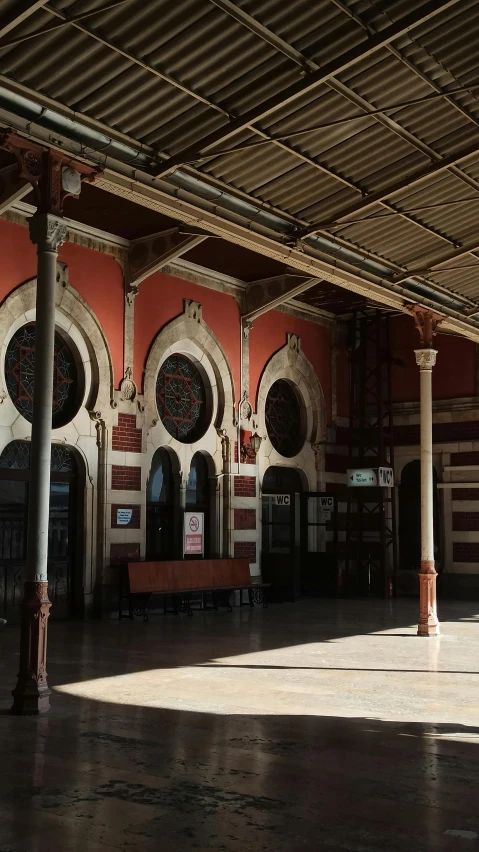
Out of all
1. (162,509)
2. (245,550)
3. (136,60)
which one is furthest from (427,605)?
(136,60)

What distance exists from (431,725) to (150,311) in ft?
34.0

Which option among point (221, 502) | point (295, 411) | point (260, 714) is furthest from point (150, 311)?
point (260, 714)

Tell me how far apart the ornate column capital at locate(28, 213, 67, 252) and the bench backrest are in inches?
294

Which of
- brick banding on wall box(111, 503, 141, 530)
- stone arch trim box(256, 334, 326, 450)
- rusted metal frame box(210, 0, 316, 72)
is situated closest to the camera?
rusted metal frame box(210, 0, 316, 72)

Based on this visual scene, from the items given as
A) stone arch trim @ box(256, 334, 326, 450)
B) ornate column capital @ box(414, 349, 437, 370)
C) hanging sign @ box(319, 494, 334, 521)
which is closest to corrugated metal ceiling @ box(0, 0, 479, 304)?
ornate column capital @ box(414, 349, 437, 370)

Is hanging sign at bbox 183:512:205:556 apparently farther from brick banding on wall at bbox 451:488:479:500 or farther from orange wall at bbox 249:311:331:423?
brick banding on wall at bbox 451:488:479:500

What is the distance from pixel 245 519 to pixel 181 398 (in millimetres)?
2694

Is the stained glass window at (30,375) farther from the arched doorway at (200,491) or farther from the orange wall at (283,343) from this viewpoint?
the orange wall at (283,343)

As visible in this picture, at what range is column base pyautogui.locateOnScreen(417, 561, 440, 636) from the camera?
13523mm

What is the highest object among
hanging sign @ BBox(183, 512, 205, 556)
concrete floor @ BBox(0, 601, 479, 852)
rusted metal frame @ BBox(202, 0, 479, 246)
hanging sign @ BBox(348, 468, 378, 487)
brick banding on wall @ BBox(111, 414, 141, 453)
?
rusted metal frame @ BBox(202, 0, 479, 246)

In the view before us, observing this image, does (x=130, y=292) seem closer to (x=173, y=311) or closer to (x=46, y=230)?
→ (x=173, y=311)

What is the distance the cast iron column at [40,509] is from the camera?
25.5 ft

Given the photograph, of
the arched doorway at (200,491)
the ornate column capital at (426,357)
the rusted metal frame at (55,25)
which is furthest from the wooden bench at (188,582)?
the rusted metal frame at (55,25)

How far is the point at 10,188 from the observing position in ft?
42.2
